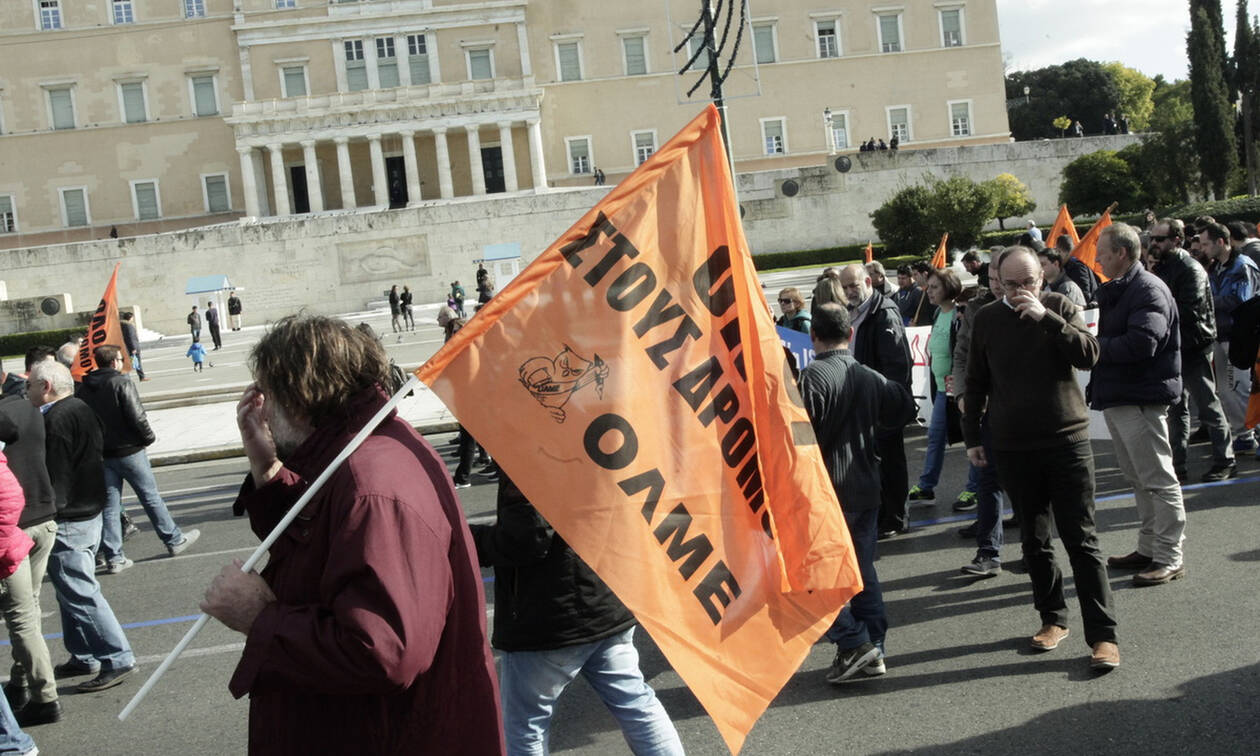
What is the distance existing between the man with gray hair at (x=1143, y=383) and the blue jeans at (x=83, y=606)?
483cm

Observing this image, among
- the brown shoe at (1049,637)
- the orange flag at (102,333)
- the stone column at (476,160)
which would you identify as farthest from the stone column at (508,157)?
the brown shoe at (1049,637)

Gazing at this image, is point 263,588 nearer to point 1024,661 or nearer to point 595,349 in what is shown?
point 595,349

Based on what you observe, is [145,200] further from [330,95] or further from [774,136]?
[774,136]

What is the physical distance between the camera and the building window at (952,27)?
57.9 m

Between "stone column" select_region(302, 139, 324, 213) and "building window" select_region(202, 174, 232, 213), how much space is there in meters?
4.30

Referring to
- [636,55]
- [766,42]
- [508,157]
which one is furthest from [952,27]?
[508,157]

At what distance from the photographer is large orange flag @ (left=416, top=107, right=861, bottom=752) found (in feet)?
9.02

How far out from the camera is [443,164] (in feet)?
174

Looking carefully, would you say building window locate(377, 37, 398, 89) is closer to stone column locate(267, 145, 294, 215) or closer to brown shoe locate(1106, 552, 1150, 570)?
stone column locate(267, 145, 294, 215)

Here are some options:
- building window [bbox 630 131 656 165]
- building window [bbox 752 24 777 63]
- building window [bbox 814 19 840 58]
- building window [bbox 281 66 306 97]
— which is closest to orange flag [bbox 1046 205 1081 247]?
building window [bbox 630 131 656 165]

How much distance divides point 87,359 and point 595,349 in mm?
9805

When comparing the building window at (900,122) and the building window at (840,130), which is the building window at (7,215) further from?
the building window at (900,122)

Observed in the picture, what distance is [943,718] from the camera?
13.6 ft

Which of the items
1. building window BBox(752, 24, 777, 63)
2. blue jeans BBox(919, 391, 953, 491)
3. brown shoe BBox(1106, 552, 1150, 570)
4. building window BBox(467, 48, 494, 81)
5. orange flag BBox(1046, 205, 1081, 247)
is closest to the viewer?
brown shoe BBox(1106, 552, 1150, 570)
